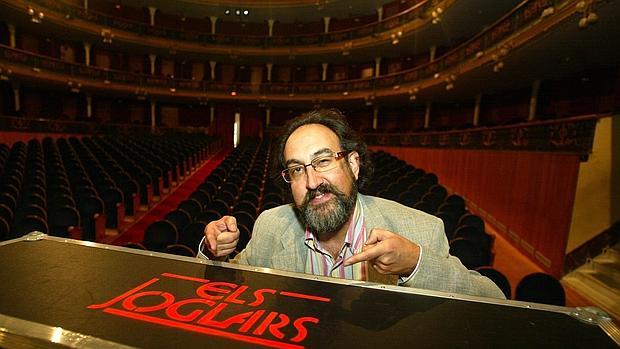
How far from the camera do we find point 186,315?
859 mm

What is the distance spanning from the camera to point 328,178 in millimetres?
1494

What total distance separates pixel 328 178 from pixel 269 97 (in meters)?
17.4

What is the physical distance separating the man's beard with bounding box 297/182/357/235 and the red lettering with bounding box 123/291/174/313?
25.8 inches

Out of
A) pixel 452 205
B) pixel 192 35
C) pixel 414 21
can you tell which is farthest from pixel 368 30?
pixel 452 205

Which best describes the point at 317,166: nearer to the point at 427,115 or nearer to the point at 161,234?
the point at 161,234

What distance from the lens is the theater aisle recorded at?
16.8ft

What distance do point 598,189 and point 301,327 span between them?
495cm

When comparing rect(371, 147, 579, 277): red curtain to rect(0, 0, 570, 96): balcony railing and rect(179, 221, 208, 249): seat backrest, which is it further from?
rect(179, 221, 208, 249): seat backrest

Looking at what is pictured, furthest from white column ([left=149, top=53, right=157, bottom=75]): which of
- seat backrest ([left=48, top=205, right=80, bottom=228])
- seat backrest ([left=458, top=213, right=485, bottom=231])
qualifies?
seat backrest ([left=458, top=213, right=485, bottom=231])

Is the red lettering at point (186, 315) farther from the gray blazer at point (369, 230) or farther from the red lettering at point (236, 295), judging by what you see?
the gray blazer at point (369, 230)

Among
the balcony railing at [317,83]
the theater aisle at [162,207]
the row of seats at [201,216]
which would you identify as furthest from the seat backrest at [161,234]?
the balcony railing at [317,83]

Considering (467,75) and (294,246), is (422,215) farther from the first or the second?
(467,75)

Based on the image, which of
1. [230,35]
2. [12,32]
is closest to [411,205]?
[230,35]

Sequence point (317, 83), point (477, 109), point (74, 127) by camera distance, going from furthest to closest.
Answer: point (317, 83)
point (74, 127)
point (477, 109)
